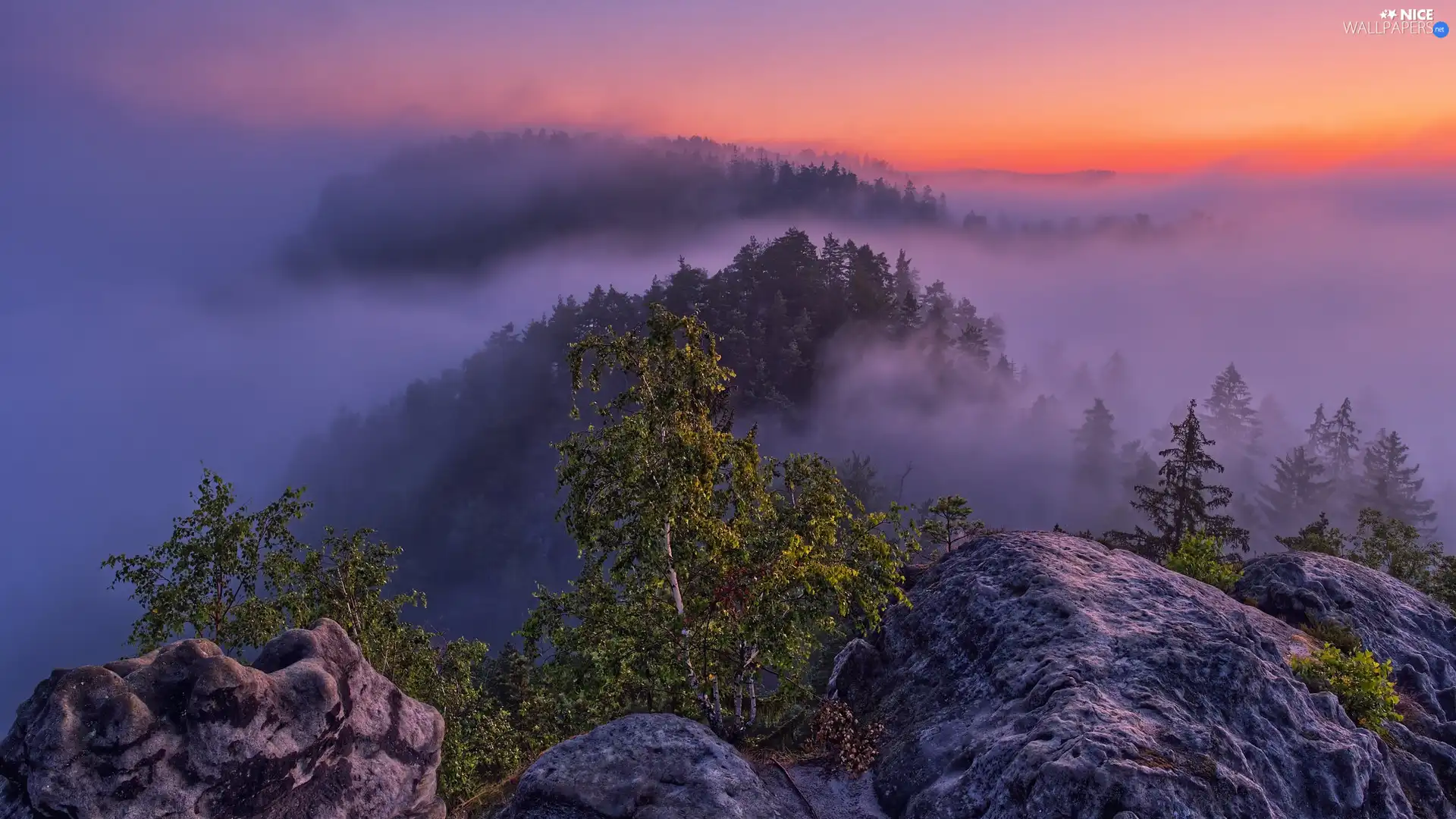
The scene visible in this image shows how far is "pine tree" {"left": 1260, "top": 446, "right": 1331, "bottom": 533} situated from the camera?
141875 millimetres

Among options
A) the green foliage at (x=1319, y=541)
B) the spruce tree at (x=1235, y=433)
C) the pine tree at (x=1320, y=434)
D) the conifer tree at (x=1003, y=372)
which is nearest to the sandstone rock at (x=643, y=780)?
the green foliage at (x=1319, y=541)

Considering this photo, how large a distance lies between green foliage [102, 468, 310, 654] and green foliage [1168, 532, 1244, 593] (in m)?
33.5

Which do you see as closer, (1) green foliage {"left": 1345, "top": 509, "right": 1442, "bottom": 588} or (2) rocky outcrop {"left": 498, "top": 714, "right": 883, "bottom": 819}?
(2) rocky outcrop {"left": 498, "top": 714, "right": 883, "bottom": 819}

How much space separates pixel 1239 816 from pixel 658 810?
11.6 meters

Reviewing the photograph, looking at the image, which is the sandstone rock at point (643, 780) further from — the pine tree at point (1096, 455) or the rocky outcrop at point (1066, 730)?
the pine tree at point (1096, 455)

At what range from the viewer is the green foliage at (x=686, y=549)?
18.3 metres

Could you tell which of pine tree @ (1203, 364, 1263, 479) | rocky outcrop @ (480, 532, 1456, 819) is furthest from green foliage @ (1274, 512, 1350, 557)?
pine tree @ (1203, 364, 1263, 479)

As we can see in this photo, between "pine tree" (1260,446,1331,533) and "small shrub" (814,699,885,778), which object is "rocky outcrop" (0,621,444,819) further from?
"pine tree" (1260,446,1331,533)

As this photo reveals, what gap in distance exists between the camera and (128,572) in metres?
23.2

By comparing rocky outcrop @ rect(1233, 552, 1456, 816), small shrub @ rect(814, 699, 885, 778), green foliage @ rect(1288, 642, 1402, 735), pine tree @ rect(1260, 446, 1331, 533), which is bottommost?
pine tree @ rect(1260, 446, 1331, 533)

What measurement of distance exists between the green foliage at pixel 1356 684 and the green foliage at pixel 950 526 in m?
9.51

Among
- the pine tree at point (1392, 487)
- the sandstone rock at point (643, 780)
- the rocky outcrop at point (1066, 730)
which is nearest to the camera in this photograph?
the rocky outcrop at point (1066, 730)

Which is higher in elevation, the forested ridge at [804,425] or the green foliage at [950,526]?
the green foliage at [950,526]

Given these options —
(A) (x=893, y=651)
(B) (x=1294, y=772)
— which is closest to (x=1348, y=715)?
(B) (x=1294, y=772)
